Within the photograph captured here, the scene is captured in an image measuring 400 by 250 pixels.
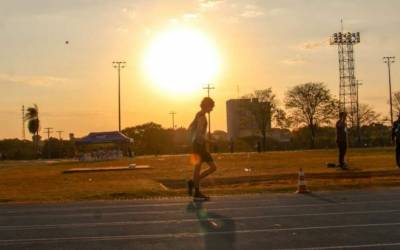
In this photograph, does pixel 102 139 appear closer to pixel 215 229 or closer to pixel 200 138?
pixel 200 138

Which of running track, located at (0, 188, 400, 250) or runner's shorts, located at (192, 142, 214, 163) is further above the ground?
runner's shorts, located at (192, 142, 214, 163)

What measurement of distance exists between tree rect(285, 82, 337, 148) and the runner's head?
296ft

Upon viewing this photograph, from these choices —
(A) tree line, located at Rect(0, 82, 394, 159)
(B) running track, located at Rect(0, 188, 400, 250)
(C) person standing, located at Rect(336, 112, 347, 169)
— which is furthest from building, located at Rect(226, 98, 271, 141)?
(B) running track, located at Rect(0, 188, 400, 250)

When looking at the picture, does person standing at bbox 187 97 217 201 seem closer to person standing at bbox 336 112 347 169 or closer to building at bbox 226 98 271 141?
person standing at bbox 336 112 347 169

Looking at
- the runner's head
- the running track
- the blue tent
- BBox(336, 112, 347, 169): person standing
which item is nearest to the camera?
the running track

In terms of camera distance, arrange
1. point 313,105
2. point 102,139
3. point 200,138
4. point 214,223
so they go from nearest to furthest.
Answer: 1. point 214,223
2. point 200,138
3. point 102,139
4. point 313,105

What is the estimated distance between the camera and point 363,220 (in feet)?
34.7

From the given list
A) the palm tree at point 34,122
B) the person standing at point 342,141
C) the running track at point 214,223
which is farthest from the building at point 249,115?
the running track at point 214,223

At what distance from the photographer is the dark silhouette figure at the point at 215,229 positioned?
8.58 meters

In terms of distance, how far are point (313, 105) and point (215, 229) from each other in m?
96.9

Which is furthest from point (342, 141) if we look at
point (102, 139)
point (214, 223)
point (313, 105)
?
point (313, 105)

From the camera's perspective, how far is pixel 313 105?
105 m

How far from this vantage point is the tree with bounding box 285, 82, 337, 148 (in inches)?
4112

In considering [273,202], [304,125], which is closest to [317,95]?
[304,125]
